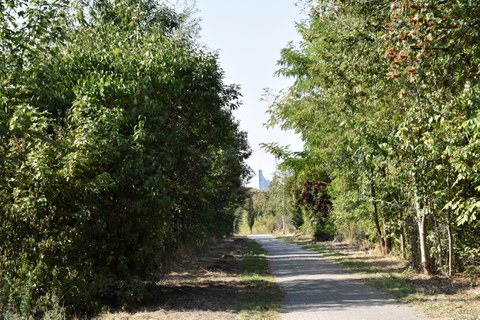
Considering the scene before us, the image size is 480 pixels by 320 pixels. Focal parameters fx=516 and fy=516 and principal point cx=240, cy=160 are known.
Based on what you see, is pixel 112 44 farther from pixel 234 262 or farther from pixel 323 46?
pixel 234 262

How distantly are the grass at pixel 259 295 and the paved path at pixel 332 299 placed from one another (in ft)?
0.85

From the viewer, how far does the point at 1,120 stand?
839 centimetres

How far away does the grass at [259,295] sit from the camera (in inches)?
425

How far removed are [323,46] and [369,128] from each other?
185 inches

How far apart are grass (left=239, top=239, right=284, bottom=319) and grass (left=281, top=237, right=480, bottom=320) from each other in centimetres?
287

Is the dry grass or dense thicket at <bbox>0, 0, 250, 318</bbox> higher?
dense thicket at <bbox>0, 0, 250, 318</bbox>

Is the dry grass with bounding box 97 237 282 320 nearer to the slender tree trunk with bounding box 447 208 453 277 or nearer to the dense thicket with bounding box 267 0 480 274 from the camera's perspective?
the dense thicket with bounding box 267 0 480 274

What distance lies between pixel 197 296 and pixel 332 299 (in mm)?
3432

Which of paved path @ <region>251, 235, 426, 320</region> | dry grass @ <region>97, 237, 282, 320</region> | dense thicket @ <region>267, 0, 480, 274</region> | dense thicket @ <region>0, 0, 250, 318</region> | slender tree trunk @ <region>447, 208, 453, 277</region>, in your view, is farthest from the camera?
slender tree trunk @ <region>447, 208, 453, 277</region>

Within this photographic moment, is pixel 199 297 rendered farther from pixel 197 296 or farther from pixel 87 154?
pixel 87 154

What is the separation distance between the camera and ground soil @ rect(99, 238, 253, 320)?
35.2ft

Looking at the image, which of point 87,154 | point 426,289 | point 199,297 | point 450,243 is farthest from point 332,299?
point 87,154

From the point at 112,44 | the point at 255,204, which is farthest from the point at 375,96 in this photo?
the point at 255,204

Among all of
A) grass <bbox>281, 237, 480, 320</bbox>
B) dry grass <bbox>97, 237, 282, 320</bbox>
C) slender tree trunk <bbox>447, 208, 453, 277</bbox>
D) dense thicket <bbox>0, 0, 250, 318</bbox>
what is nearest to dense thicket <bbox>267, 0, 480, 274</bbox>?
slender tree trunk <bbox>447, 208, 453, 277</bbox>
